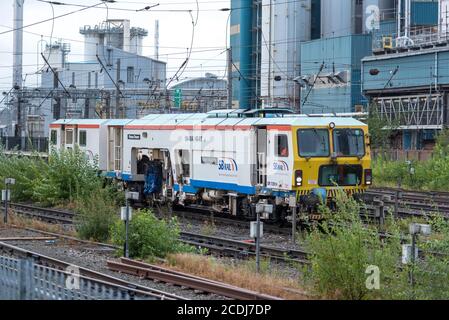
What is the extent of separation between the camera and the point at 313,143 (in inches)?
847

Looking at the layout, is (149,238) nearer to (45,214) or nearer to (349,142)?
(349,142)

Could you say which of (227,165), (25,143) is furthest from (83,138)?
(25,143)

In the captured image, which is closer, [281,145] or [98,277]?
[98,277]

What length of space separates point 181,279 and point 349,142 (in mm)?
9624

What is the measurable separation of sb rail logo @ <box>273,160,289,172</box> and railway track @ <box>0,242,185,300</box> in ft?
23.2

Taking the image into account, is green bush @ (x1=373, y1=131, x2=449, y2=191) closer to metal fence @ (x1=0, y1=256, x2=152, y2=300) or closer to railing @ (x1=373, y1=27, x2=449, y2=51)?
railing @ (x1=373, y1=27, x2=449, y2=51)

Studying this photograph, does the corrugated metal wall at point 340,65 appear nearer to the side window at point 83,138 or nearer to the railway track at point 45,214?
the side window at point 83,138

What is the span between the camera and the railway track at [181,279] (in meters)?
12.3

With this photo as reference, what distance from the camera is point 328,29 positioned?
67875mm

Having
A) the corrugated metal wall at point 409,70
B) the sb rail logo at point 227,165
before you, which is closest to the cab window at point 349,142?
the sb rail logo at point 227,165

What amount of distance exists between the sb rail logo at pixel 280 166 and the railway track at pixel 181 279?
6320 mm

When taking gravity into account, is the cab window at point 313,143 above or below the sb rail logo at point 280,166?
above

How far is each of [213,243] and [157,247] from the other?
325 cm

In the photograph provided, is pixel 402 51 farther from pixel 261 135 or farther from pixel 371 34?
pixel 261 135
